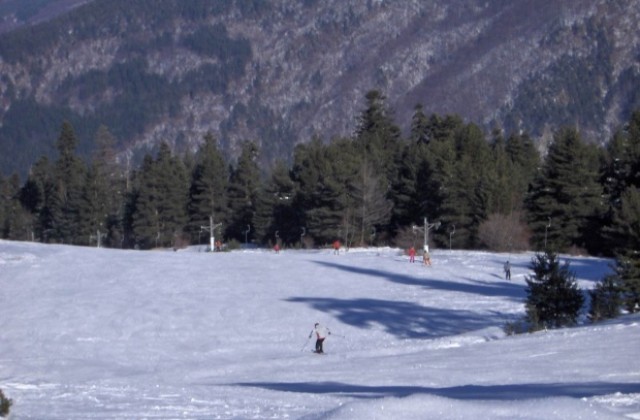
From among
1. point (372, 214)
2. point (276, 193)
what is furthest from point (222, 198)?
point (372, 214)

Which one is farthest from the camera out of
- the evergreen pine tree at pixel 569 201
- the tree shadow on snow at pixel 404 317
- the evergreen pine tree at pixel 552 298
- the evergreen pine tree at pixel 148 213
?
the evergreen pine tree at pixel 148 213

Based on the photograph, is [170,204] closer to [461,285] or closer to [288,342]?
[461,285]

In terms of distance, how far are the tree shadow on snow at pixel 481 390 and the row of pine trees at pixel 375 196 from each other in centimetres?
4052

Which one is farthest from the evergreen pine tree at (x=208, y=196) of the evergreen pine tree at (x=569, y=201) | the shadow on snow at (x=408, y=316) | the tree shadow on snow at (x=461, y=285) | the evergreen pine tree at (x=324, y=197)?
the shadow on snow at (x=408, y=316)

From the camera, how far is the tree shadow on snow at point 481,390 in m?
15.2

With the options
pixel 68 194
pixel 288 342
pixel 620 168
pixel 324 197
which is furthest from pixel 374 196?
pixel 288 342

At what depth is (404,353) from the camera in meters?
26.3

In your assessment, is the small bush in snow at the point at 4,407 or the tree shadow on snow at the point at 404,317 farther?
the tree shadow on snow at the point at 404,317

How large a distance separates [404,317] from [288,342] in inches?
217

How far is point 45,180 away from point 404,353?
3121 inches

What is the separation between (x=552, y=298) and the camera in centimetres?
2947

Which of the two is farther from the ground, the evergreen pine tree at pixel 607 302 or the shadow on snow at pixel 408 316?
the evergreen pine tree at pixel 607 302

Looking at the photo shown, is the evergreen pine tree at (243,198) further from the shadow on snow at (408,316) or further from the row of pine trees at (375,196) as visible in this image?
the shadow on snow at (408,316)

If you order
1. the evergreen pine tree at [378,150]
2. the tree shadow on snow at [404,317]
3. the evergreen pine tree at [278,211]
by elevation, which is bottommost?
the tree shadow on snow at [404,317]
